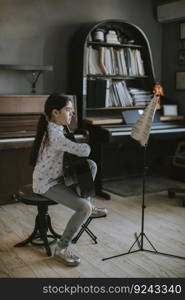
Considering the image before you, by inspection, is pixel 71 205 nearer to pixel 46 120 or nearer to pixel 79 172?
pixel 79 172

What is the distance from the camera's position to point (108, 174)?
531cm

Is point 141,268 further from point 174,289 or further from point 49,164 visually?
point 49,164

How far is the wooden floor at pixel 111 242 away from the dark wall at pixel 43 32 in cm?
138

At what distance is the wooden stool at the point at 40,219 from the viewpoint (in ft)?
9.67

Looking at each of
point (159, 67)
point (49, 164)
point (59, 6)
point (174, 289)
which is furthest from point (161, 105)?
point (174, 289)

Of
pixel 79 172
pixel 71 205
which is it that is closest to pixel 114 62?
pixel 79 172

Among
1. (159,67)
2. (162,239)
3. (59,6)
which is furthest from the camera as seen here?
(159,67)

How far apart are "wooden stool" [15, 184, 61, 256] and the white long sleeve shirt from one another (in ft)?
0.23

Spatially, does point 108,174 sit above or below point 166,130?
below

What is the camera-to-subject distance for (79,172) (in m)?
2.85

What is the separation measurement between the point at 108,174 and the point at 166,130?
97 centimetres

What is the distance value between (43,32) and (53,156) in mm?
2268

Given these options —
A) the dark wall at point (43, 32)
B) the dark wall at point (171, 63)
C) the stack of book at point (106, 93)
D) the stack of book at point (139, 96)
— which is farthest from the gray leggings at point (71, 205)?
the dark wall at point (171, 63)

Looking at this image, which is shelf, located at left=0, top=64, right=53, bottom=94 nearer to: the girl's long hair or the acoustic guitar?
the girl's long hair
